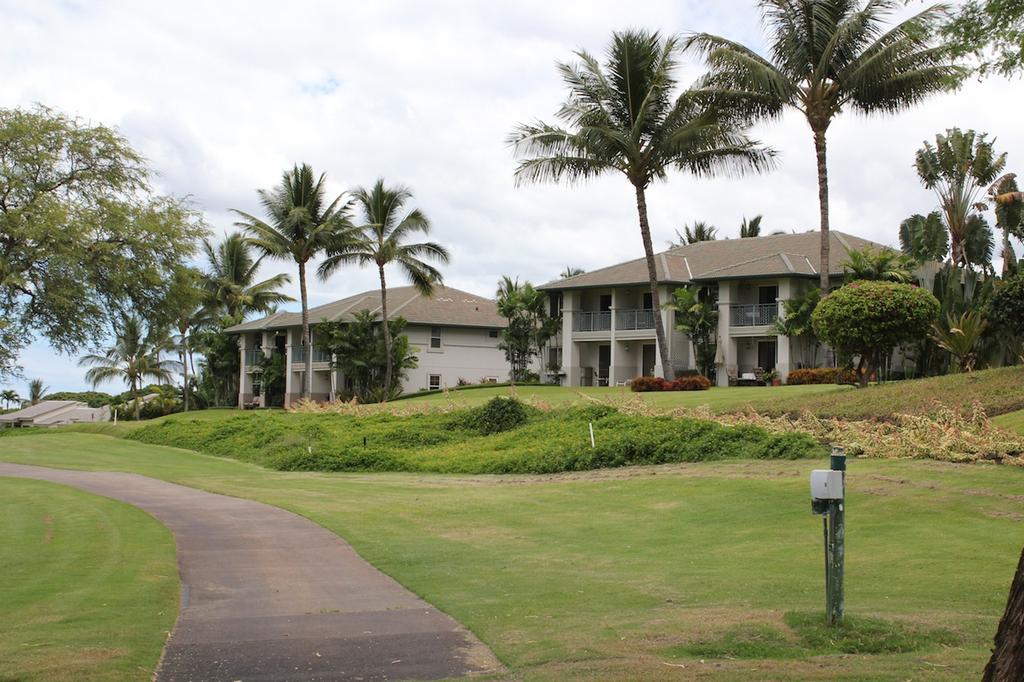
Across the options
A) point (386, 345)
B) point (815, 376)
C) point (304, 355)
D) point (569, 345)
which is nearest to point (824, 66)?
point (815, 376)

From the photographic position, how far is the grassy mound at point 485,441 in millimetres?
22625

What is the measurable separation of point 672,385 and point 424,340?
22.0 metres

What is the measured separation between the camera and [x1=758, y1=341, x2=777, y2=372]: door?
46.4 metres

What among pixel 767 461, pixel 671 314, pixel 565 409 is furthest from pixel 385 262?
pixel 767 461

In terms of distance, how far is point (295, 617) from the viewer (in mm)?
9328

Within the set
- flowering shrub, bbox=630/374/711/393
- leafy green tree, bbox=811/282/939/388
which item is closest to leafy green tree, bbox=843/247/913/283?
flowering shrub, bbox=630/374/711/393

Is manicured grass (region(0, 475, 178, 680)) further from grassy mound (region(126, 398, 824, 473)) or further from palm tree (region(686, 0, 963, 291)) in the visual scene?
palm tree (region(686, 0, 963, 291))

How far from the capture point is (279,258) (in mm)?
53969

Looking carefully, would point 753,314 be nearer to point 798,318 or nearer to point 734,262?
point 734,262

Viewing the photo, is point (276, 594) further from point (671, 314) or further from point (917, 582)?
point (671, 314)

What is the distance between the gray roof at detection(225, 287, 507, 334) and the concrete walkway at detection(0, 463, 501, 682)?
44.1m

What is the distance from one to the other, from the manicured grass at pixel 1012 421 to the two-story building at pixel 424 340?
3812 centimetres

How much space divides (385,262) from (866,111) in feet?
85.5

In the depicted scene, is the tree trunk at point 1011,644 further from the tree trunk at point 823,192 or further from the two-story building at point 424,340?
the two-story building at point 424,340
